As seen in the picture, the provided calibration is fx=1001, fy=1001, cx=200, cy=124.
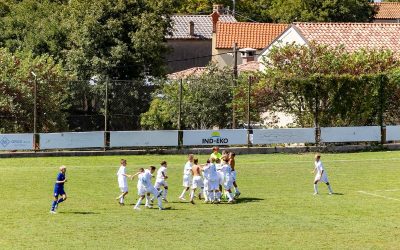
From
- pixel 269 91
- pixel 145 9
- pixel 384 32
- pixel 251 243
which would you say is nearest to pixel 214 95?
pixel 269 91

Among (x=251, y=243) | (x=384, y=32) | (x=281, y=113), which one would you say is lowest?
(x=251, y=243)

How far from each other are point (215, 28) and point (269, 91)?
119ft

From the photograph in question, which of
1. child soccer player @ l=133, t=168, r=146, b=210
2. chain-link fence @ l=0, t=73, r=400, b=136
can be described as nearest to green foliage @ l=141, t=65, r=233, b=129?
chain-link fence @ l=0, t=73, r=400, b=136

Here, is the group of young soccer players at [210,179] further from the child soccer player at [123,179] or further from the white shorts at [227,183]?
the child soccer player at [123,179]

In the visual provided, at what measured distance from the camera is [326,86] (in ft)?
189

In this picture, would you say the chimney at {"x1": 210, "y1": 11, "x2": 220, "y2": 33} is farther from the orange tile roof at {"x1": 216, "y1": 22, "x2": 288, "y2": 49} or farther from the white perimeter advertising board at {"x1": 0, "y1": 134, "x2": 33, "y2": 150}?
the white perimeter advertising board at {"x1": 0, "y1": 134, "x2": 33, "y2": 150}

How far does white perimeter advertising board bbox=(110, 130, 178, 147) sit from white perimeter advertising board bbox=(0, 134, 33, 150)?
436 cm

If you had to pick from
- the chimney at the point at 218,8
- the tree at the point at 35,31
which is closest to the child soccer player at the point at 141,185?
the tree at the point at 35,31

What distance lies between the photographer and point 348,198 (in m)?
38.2

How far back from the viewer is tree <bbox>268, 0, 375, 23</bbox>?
98.6m

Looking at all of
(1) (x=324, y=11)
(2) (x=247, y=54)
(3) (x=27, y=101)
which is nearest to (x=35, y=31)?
(2) (x=247, y=54)

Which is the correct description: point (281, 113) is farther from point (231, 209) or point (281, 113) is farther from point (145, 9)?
point (231, 209)

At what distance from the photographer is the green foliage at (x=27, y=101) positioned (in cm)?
5262

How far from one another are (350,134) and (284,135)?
391cm
